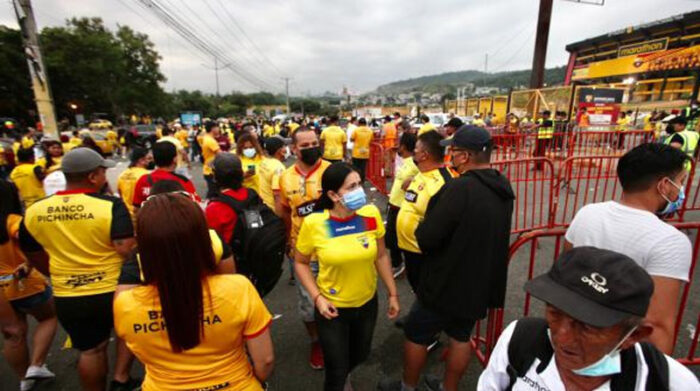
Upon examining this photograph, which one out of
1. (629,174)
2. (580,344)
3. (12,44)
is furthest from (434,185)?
(12,44)

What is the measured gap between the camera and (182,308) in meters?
1.32

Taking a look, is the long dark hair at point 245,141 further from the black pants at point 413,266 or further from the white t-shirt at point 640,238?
the white t-shirt at point 640,238

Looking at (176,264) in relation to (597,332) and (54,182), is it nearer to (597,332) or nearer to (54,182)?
(597,332)

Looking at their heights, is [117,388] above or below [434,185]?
below

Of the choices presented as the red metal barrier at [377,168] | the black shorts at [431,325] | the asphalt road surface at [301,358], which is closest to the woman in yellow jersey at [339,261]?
the black shorts at [431,325]

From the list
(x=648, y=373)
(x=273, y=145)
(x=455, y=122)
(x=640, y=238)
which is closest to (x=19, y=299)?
(x=273, y=145)

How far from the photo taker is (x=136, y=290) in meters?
1.40

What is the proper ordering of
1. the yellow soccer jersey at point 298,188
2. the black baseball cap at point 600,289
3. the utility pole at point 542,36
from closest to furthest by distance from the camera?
the black baseball cap at point 600,289 < the yellow soccer jersey at point 298,188 < the utility pole at point 542,36

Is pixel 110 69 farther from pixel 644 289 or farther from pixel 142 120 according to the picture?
pixel 644 289

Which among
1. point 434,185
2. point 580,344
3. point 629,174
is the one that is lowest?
point 580,344

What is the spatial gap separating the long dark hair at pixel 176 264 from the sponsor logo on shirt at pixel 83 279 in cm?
134

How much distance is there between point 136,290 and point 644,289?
6.04 ft

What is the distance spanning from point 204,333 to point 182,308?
0.54 ft

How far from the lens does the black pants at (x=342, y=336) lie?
227 centimetres
